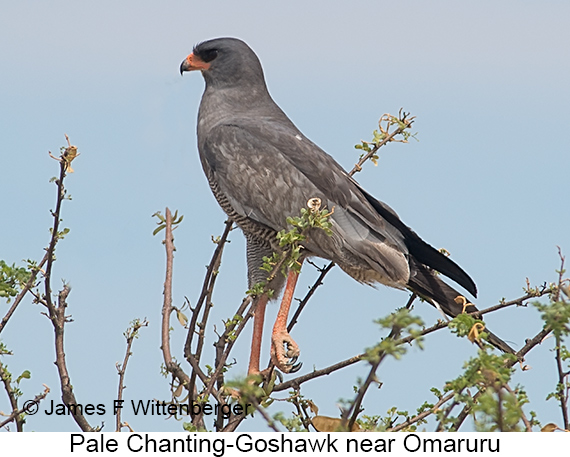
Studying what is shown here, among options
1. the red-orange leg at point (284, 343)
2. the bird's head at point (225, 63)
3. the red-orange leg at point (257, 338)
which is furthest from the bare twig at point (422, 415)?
the bird's head at point (225, 63)

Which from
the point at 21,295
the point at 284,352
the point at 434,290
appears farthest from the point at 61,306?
the point at 434,290

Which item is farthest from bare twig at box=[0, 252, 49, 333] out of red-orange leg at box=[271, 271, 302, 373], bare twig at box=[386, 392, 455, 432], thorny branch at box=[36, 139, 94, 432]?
bare twig at box=[386, 392, 455, 432]

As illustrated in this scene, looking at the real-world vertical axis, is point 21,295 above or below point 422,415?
above

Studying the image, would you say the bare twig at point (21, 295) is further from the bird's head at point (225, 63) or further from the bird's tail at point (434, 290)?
the bird's head at point (225, 63)

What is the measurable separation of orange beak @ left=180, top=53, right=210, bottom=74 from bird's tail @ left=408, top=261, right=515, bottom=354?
6.48 feet

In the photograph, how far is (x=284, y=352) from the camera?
4176mm

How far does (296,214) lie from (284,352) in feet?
2.80

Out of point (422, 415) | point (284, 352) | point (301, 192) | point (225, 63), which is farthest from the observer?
point (225, 63)

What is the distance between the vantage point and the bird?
4.44 meters

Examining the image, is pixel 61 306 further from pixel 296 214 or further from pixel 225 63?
pixel 225 63

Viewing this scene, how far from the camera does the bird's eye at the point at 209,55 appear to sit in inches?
213

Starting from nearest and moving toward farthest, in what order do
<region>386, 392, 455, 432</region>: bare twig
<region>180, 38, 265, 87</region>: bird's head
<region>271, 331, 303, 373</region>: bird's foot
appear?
<region>386, 392, 455, 432</region>: bare twig < <region>271, 331, 303, 373</region>: bird's foot < <region>180, 38, 265, 87</region>: bird's head

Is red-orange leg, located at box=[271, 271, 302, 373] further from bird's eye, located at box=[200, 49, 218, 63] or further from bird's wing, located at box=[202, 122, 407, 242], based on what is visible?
bird's eye, located at box=[200, 49, 218, 63]
